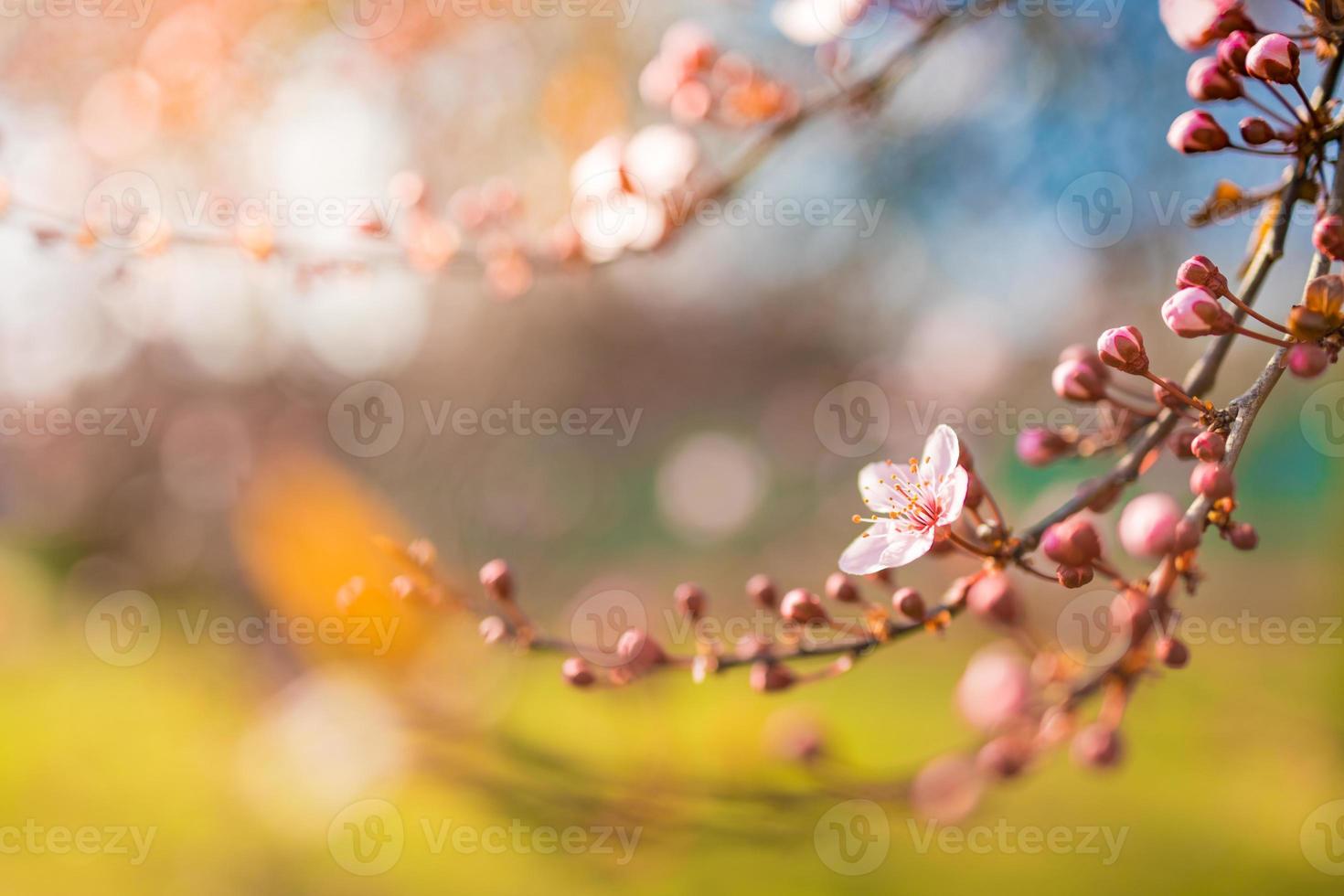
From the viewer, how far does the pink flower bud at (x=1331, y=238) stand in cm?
32

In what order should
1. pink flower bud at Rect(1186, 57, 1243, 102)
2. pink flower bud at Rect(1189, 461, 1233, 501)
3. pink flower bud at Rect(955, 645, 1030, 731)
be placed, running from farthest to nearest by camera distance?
pink flower bud at Rect(955, 645, 1030, 731) < pink flower bud at Rect(1186, 57, 1243, 102) < pink flower bud at Rect(1189, 461, 1233, 501)

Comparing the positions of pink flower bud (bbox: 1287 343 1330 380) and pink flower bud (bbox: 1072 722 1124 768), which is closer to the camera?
pink flower bud (bbox: 1287 343 1330 380)

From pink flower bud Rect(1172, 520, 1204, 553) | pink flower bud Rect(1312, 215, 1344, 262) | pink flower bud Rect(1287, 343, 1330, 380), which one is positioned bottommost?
pink flower bud Rect(1172, 520, 1204, 553)

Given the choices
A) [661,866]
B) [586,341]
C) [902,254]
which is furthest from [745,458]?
[661,866]

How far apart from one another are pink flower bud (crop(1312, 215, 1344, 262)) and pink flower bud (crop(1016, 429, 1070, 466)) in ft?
0.53

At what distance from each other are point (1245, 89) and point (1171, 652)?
0.27 meters

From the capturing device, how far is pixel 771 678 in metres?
0.44

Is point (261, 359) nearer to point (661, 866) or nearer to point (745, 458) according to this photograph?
point (745, 458)

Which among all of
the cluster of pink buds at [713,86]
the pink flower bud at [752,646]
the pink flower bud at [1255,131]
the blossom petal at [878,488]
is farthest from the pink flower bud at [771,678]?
the cluster of pink buds at [713,86]

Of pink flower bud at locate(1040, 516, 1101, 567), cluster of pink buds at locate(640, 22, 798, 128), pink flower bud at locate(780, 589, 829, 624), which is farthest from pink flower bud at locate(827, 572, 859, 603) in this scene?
cluster of pink buds at locate(640, 22, 798, 128)

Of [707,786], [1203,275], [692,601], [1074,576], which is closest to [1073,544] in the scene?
[1074,576]

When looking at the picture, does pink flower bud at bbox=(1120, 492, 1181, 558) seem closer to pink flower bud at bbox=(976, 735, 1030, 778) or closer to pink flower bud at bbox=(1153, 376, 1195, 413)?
pink flower bud at bbox=(1153, 376, 1195, 413)

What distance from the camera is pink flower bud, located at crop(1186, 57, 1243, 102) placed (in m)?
0.39

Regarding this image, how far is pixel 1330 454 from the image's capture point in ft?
4.11
